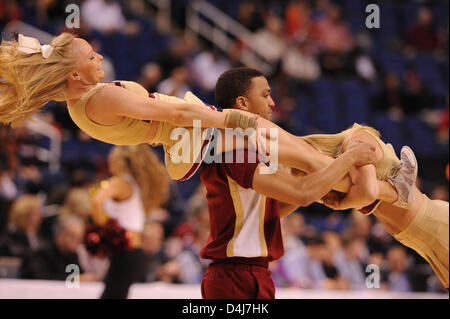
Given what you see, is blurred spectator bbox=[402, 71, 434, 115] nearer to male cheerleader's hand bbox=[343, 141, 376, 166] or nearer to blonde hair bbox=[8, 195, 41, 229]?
blonde hair bbox=[8, 195, 41, 229]

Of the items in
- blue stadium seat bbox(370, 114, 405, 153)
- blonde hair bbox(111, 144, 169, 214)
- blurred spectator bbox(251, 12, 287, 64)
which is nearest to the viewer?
blonde hair bbox(111, 144, 169, 214)

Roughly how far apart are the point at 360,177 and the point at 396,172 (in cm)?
37

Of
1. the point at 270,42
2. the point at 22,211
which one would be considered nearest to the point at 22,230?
the point at 22,211

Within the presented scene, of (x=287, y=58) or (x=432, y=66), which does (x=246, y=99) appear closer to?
(x=287, y=58)

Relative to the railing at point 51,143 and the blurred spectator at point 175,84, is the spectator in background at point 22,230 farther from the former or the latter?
the blurred spectator at point 175,84

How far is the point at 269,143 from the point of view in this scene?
3430mm

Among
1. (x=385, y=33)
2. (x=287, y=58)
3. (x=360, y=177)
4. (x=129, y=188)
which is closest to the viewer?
(x=360, y=177)

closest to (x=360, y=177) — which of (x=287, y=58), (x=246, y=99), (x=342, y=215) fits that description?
(x=246, y=99)

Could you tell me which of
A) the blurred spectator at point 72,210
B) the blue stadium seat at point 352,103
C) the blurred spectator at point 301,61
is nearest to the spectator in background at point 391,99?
the blue stadium seat at point 352,103

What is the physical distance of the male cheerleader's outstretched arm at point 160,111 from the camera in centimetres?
326

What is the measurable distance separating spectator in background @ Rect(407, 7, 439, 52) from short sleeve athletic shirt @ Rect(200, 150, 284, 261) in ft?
30.4

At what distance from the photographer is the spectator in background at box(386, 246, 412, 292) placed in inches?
293

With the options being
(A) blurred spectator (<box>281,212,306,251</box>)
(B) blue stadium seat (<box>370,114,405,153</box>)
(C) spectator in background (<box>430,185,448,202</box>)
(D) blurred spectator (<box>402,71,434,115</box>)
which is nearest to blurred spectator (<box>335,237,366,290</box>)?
(A) blurred spectator (<box>281,212,306,251</box>)
